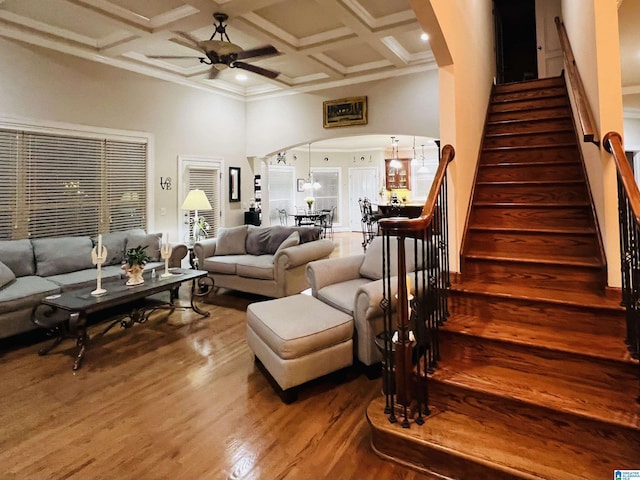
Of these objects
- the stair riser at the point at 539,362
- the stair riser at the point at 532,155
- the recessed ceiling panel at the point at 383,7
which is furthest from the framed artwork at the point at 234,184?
the stair riser at the point at 539,362

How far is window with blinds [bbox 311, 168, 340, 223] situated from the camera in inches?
527

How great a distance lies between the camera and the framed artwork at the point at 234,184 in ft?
23.9

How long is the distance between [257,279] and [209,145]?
3.18 meters

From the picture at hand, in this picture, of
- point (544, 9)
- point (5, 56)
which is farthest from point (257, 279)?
point (544, 9)

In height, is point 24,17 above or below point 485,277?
above

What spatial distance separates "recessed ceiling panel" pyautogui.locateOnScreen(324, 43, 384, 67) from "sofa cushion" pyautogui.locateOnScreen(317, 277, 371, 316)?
363 centimetres

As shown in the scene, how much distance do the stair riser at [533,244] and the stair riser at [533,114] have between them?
1906 mm

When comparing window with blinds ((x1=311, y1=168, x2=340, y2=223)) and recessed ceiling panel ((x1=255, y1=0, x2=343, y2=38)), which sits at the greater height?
recessed ceiling panel ((x1=255, y1=0, x2=343, y2=38))

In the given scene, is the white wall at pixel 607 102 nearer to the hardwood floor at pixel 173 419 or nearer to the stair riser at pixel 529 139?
the stair riser at pixel 529 139

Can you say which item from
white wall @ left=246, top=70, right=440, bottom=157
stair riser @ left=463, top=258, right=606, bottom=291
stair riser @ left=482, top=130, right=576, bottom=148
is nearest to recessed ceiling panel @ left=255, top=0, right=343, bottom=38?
white wall @ left=246, top=70, right=440, bottom=157

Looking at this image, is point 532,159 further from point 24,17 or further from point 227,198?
point 24,17

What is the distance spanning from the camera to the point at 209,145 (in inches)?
270

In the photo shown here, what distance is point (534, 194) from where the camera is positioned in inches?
135

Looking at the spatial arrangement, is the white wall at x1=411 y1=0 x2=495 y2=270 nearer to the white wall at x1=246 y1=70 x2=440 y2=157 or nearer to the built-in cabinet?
the white wall at x1=246 y1=70 x2=440 y2=157
